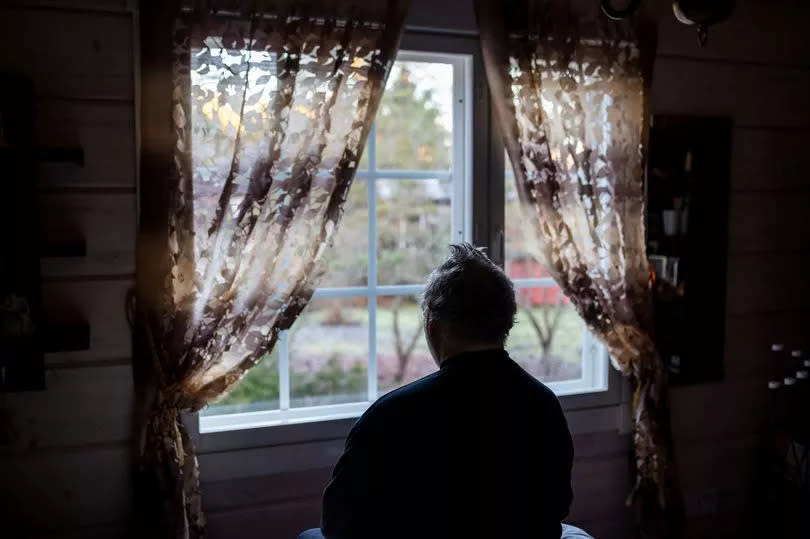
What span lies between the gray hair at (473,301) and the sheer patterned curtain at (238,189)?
0.60 meters

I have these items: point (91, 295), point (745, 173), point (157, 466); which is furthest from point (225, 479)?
point (745, 173)

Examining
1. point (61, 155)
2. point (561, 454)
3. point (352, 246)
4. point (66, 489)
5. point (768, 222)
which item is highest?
point (61, 155)

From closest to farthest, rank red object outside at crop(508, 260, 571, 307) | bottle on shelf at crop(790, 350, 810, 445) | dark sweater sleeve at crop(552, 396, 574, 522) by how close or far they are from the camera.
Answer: dark sweater sleeve at crop(552, 396, 574, 522) < bottle on shelf at crop(790, 350, 810, 445) < red object outside at crop(508, 260, 571, 307)

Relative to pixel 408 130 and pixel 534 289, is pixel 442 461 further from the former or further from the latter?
pixel 408 130

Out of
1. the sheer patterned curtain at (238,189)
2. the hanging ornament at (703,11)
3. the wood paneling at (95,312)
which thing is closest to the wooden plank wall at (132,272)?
the wood paneling at (95,312)

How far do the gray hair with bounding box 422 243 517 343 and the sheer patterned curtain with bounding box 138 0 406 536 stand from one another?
60 centimetres

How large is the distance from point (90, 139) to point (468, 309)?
43.9 inches

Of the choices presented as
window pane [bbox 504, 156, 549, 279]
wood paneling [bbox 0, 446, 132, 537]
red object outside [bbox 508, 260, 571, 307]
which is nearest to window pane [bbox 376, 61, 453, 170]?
window pane [bbox 504, 156, 549, 279]

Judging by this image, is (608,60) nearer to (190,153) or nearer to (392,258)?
(190,153)

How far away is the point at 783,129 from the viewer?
2523 millimetres

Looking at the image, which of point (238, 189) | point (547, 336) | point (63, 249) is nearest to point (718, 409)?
point (547, 336)

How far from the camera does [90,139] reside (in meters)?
1.78

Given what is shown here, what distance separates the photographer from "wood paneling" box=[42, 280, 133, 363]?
1.78 metres

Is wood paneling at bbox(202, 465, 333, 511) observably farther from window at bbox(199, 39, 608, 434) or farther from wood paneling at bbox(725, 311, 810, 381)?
wood paneling at bbox(725, 311, 810, 381)
